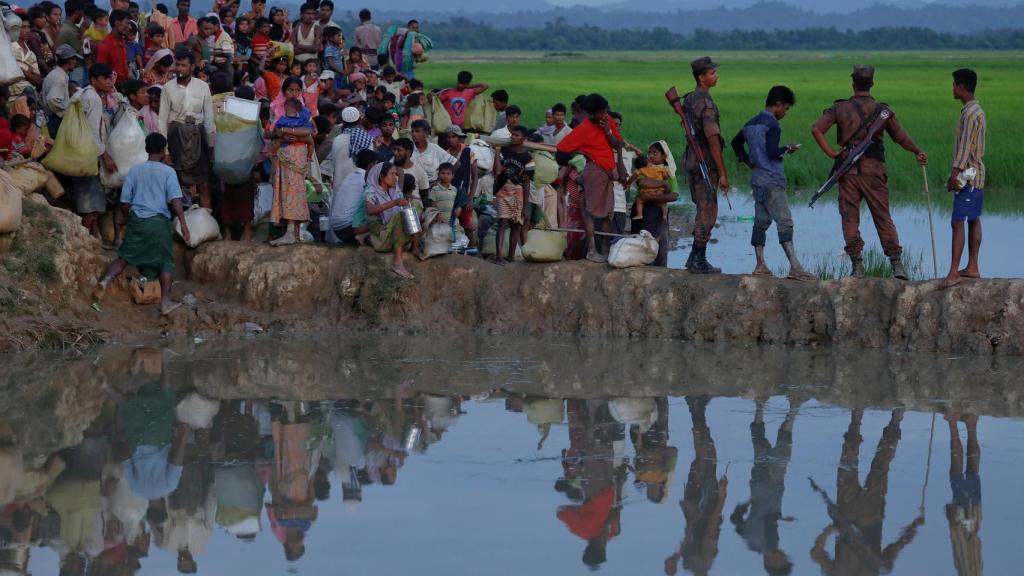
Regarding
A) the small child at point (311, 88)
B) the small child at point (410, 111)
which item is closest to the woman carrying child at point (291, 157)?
the small child at point (311, 88)

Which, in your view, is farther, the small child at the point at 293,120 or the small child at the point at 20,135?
the small child at the point at 293,120

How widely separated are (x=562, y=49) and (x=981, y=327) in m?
94.6

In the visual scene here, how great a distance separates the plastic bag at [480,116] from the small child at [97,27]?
3396 mm

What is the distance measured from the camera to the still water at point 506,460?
5664mm

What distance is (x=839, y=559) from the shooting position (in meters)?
5.57

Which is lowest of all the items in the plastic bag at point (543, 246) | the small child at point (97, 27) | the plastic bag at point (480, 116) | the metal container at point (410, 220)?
the plastic bag at point (543, 246)

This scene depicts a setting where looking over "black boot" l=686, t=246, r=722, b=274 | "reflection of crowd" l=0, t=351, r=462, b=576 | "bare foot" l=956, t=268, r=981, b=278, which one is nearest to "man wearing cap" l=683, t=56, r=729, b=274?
"black boot" l=686, t=246, r=722, b=274

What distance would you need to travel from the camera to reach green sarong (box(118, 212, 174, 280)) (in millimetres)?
9656

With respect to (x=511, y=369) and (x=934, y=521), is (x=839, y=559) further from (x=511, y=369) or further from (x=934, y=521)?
(x=511, y=369)

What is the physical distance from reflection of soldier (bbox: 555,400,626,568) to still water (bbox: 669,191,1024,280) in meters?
4.15

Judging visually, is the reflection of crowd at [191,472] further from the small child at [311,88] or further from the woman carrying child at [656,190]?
the small child at [311,88]

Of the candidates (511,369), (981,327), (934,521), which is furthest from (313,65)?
(934,521)

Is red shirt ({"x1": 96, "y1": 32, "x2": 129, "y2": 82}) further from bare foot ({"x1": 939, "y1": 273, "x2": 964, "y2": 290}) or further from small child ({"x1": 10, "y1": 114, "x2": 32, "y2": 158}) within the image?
bare foot ({"x1": 939, "y1": 273, "x2": 964, "y2": 290})

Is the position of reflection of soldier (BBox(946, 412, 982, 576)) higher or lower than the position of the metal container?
lower
